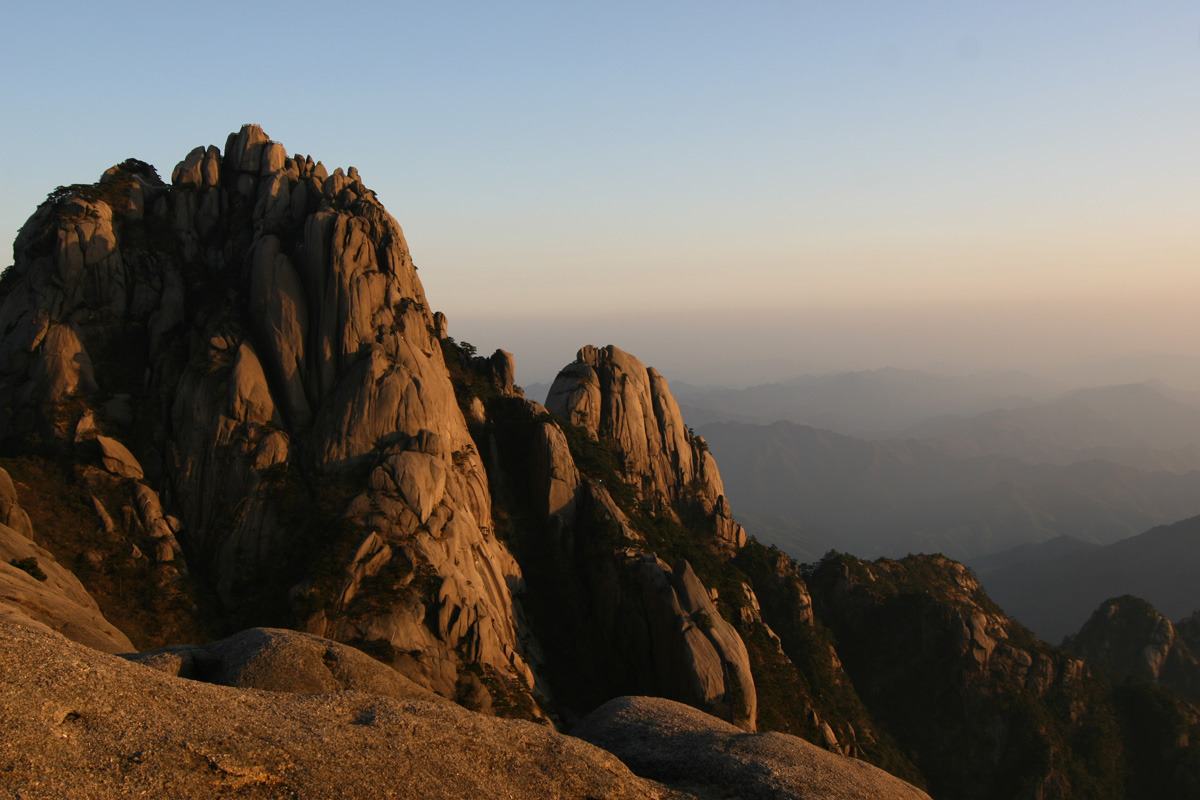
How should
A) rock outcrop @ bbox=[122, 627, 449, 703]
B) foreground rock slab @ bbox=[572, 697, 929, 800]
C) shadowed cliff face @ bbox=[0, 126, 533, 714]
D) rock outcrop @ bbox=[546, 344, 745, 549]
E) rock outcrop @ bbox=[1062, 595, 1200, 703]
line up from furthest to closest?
rock outcrop @ bbox=[1062, 595, 1200, 703] < rock outcrop @ bbox=[546, 344, 745, 549] < shadowed cliff face @ bbox=[0, 126, 533, 714] < rock outcrop @ bbox=[122, 627, 449, 703] < foreground rock slab @ bbox=[572, 697, 929, 800]

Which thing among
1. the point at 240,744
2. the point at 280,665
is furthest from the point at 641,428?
the point at 240,744

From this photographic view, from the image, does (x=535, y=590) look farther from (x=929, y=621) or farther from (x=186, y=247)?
(x=929, y=621)

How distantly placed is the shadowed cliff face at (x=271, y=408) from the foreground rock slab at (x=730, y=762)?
14783mm

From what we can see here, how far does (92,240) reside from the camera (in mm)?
50500

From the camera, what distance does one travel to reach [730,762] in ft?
80.2

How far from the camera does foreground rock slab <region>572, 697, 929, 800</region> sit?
76.4 ft

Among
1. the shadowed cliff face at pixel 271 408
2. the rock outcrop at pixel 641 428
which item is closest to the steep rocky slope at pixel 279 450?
the shadowed cliff face at pixel 271 408

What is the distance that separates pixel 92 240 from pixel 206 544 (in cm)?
2426

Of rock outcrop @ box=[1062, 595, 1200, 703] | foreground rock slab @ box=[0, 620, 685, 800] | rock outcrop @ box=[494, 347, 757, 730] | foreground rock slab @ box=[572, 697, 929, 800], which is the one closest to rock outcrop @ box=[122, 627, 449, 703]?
foreground rock slab @ box=[0, 620, 685, 800]

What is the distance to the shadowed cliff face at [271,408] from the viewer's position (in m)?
42.7

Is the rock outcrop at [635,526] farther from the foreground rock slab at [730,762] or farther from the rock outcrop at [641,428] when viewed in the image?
the foreground rock slab at [730,762]

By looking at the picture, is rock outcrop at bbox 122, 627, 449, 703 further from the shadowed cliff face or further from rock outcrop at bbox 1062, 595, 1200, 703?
rock outcrop at bbox 1062, 595, 1200, 703

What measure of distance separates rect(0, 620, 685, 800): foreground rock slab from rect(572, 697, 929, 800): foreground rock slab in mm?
2566

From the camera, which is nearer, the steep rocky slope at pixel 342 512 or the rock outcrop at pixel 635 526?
the steep rocky slope at pixel 342 512
